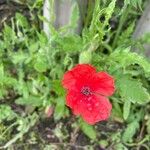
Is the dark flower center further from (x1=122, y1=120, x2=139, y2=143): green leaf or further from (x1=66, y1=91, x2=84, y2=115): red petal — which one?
(x1=122, y1=120, x2=139, y2=143): green leaf

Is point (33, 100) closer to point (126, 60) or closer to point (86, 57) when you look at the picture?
point (86, 57)

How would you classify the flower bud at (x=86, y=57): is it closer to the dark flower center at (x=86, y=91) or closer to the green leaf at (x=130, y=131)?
the dark flower center at (x=86, y=91)

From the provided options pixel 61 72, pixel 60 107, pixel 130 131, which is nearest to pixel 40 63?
pixel 61 72

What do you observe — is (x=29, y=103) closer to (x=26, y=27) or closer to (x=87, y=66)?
(x=26, y=27)

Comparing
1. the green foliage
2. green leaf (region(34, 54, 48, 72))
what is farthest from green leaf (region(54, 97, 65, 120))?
green leaf (region(34, 54, 48, 72))

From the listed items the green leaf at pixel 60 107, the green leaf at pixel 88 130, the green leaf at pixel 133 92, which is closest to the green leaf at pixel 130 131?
the green leaf at pixel 88 130

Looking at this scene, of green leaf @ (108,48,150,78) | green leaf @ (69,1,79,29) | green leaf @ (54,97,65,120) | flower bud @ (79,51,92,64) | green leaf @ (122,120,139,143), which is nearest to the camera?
green leaf @ (108,48,150,78)

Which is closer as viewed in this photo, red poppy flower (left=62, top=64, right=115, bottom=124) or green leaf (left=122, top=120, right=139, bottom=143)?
red poppy flower (left=62, top=64, right=115, bottom=124)
